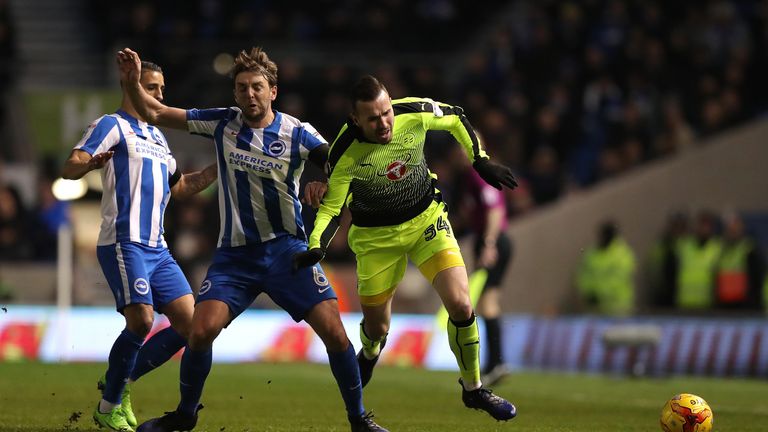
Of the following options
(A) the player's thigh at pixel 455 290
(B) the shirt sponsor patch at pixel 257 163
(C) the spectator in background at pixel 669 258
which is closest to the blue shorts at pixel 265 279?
(B) the shirt sponsor patch at pixel 257 163

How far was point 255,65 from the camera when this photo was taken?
9.00 metres

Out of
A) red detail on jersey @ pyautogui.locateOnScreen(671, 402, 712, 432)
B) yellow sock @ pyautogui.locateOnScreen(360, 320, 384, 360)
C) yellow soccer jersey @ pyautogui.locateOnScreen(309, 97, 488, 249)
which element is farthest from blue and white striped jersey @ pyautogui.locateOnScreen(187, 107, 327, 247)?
red detail on jersey @ pyautogui.locateOnScreen(671, 402, 712, 432)

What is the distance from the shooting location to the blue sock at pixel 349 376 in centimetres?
898

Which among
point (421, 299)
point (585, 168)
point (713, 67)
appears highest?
point (713, 67)

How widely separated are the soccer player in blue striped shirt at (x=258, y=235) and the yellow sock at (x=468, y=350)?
0.97 metres

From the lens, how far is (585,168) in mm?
22859

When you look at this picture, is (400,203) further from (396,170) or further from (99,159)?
(99,159)

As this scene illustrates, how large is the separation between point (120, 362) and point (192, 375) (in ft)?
2.65

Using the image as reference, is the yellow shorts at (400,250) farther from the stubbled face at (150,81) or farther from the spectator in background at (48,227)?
the spectator in background at (48,227)

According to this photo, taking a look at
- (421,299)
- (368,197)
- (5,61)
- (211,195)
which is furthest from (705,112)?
(368,197)

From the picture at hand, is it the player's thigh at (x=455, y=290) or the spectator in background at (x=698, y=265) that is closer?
the player's thigh at (x=455, y=290)

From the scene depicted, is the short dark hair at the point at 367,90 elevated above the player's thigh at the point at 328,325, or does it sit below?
above

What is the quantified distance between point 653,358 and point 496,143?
16.6 feet

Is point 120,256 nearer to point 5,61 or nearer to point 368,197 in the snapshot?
point 368,197
